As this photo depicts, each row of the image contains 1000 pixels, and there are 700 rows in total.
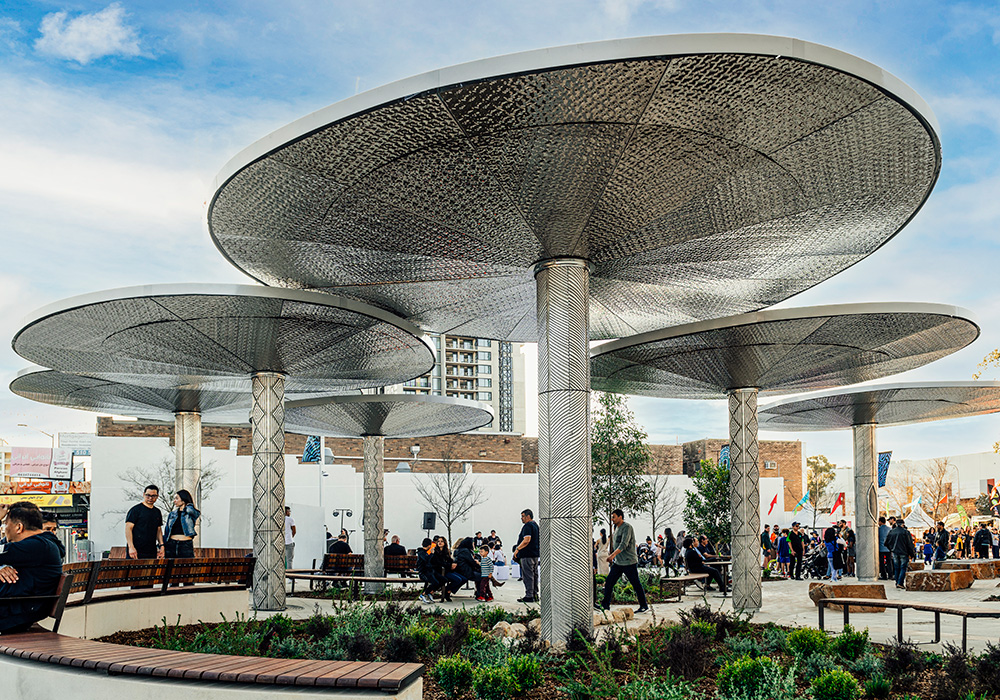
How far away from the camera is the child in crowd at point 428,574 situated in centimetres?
1752

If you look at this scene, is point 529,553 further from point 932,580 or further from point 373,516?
point 932,580

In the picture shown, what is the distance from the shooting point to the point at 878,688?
7.48 meters

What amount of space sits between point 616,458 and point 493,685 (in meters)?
28.2

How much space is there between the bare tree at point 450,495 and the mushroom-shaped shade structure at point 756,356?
28592 millimetres

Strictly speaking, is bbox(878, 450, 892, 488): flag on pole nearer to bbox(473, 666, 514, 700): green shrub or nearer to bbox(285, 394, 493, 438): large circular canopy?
bbox(285, 394, 493, 438): large circular canopy

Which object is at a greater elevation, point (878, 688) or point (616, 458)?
point (616, 458)

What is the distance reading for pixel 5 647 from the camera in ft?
21.7

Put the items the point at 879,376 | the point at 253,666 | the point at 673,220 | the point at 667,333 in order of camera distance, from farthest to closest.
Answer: the point at 879,376
the point at 667,333
the point at 673,220
the point at 253,666

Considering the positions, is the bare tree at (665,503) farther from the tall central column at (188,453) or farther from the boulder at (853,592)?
the boulder at (853,592)

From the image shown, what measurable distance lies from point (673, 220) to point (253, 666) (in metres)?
7.42

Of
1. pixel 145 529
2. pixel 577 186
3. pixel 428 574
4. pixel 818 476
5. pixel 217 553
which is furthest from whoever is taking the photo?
pixel 818 476

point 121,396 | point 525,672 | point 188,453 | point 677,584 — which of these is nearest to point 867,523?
point 677,584

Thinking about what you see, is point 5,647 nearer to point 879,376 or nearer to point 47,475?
point 879,376

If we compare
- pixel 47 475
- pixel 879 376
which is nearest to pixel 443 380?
pixel 47 475
